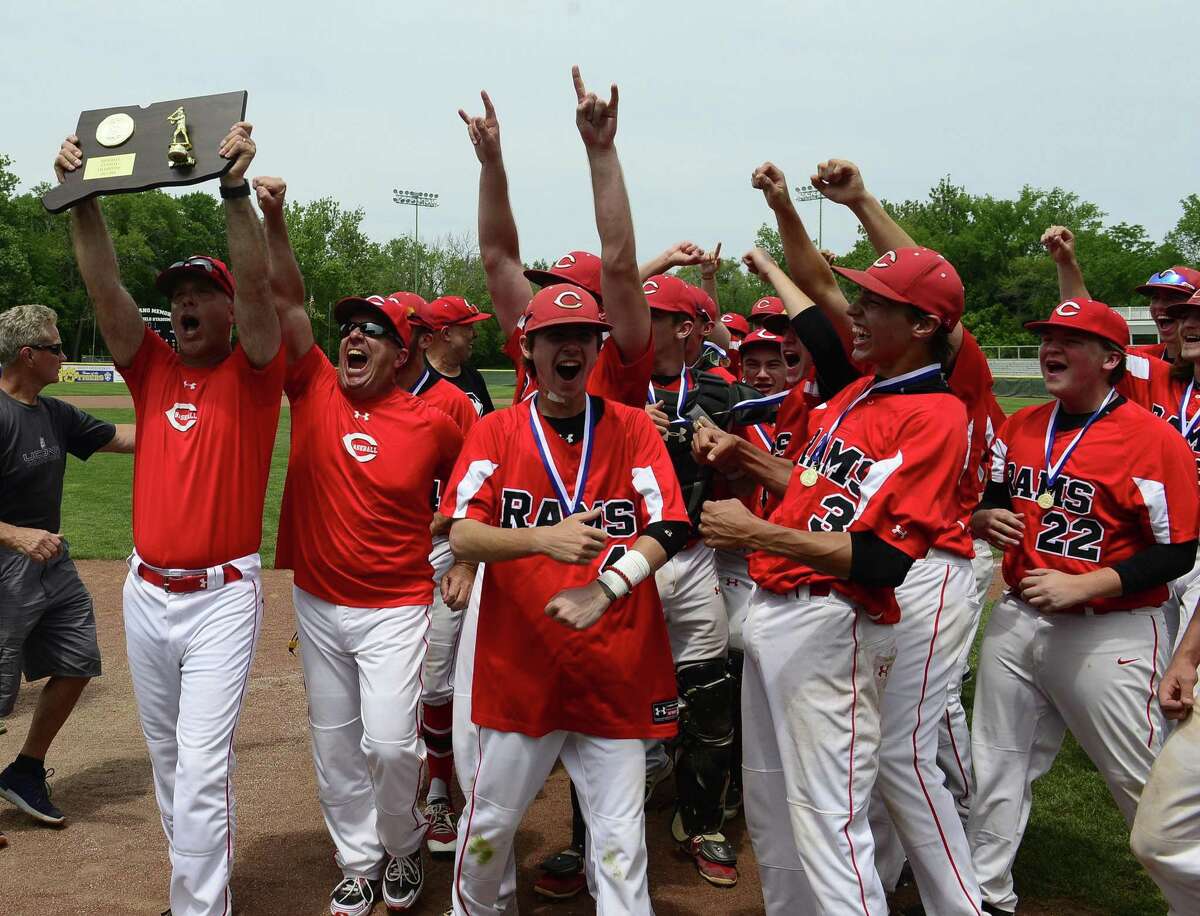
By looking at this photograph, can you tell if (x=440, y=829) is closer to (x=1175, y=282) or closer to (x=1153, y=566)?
(x=1153, y=566)

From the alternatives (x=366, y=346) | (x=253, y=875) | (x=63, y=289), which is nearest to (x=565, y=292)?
(x=366, y=346)

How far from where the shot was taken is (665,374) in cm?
545

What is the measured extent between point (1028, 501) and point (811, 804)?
168 cm

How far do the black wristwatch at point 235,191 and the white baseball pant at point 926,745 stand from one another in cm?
311

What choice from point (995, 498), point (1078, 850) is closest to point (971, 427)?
point (995, 498)

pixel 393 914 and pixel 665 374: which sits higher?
pixel 665 374

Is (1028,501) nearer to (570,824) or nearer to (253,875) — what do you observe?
(570,824)

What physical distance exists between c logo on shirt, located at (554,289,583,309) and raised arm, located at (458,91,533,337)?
1274 millimetres

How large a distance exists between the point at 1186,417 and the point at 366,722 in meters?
4.27

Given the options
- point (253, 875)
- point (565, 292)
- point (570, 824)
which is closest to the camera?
point (565, 292)

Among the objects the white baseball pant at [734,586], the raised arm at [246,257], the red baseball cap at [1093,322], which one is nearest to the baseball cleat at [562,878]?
the white baseball pant at [734,586]

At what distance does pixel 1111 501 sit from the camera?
4070mm

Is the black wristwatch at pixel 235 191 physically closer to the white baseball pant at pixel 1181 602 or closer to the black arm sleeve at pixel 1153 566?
the black arm sleeve at pixel 1153 566

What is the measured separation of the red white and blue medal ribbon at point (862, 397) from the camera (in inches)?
141
